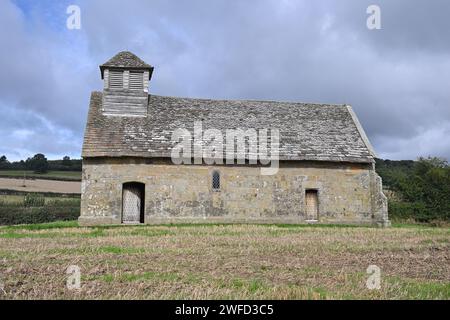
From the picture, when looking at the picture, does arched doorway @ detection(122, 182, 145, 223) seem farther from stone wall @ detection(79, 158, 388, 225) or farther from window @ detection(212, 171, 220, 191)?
window @ detection(212, 171, 220, 191)

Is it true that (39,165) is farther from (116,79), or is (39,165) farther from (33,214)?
(116,79)

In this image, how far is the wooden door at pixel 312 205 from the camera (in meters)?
25.1

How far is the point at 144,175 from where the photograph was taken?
23.6m

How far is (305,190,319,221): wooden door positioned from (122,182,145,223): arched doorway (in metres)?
9.52

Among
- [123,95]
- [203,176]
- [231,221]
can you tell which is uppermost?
[123,95]

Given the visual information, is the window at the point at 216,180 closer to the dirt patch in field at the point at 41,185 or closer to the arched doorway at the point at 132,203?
the arched doorway at the point at 132,203

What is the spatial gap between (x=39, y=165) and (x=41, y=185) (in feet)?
53.8

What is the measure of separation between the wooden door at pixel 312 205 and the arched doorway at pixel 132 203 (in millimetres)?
9517

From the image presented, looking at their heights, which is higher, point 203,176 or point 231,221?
point 203,176

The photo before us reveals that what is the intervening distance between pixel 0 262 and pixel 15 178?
1755 inches

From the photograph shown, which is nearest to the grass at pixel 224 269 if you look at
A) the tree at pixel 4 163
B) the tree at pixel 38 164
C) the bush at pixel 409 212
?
the bush at pixel 409 212

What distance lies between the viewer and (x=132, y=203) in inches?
936
